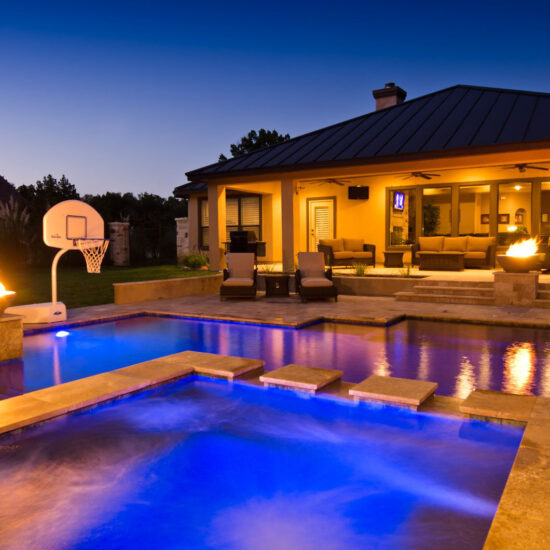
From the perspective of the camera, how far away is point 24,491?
2881 mm

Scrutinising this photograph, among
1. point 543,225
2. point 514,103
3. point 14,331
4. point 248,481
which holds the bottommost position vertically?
point 248,481

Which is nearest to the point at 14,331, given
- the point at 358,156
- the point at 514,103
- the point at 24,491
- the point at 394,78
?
the point at 24,491

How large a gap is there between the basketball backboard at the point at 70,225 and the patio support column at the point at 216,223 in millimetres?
5539

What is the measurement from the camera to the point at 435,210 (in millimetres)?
15070

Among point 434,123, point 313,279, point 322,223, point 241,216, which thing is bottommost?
point 313,279

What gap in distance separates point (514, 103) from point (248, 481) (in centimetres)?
1212

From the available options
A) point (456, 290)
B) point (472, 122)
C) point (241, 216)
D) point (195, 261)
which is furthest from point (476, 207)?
point (195, 261)

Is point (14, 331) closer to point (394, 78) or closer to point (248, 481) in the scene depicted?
point (248, 481)

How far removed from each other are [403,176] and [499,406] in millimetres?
11839

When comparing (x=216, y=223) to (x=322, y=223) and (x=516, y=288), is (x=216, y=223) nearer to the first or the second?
(x=322, y=223)

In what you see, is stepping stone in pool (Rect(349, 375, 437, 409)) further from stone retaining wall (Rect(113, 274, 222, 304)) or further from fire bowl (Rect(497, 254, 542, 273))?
stone retaining wall (Rect(113, 274, 222, 304))

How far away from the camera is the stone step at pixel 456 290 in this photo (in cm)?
973

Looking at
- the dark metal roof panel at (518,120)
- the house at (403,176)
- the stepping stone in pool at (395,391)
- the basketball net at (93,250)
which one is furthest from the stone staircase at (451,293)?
the basketball net at (93,250)

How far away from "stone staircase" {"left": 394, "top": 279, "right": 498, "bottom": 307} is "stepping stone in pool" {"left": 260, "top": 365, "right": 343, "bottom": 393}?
5.76 meters
